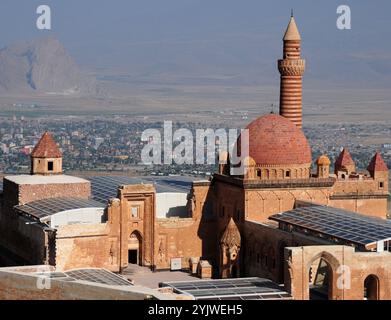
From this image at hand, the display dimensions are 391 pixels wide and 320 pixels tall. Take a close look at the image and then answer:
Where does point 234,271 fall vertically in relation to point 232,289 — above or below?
below

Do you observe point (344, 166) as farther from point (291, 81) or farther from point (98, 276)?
point (98, 276)

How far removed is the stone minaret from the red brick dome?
25.1 feet

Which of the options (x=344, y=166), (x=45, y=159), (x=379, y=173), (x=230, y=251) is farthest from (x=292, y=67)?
(x=230, y=251)

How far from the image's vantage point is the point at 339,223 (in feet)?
153

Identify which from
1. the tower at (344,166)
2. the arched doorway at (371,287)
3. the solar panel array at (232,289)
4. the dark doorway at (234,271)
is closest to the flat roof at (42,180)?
the dark doorway at (234,271)

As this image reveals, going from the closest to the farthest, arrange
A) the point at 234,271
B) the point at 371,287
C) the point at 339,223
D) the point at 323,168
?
the point at 371,287 → the point at 339,223 → the point at 234,271 → the point at 323,168

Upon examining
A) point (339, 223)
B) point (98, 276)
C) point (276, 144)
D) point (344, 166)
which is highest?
point (276, 144)

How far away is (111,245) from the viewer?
167 feet

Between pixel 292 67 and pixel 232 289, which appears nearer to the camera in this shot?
pixel 232 289

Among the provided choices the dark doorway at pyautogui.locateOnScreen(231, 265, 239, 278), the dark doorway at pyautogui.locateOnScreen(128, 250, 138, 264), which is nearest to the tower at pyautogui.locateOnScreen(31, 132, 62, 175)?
the dark doorway at pyautogui.locateOnScreen(128, 250, 138, 264)

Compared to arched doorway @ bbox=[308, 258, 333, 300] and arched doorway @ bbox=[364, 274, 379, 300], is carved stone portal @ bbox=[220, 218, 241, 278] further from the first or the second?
arched doorway @ bbox=[364, 274, 379, 300]

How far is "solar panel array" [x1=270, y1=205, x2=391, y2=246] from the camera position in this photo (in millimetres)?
44406

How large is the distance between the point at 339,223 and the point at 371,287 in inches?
149

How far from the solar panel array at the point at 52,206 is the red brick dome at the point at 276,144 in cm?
719
